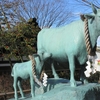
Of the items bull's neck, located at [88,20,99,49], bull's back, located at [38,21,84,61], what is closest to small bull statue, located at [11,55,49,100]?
bull's back, located at [38,21,84,61]

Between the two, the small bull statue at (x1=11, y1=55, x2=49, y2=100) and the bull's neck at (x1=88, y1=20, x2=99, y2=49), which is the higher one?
the bull's neck at (x1=88, y1=20, x2=99, y2=49)

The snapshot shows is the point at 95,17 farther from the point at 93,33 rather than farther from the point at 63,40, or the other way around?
the point at 63,40

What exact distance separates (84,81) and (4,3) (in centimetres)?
1064

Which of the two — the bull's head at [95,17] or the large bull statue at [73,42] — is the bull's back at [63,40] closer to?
the large bull statue at [73,42]

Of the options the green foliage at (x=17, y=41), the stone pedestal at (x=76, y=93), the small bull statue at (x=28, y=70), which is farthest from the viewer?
the green foliage at (x=17, y=41)

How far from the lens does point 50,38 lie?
403cm

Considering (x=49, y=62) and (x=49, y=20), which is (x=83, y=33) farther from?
(x=49, y=20)

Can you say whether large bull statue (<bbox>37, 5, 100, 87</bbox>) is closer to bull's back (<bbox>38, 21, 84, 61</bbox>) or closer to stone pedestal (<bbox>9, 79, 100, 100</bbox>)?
bull's back (<bbox>38, 21, 84, 61</bbox>)

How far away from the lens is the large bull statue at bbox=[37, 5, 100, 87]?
3427 mm

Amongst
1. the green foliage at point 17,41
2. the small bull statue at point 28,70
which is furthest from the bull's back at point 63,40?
the green foliage at point 17,41

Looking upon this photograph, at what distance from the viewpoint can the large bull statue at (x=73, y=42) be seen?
3.43 metres

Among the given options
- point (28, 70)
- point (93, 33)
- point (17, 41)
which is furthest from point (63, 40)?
point (17, 41)

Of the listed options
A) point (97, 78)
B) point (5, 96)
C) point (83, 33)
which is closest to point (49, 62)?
point (83, 33)

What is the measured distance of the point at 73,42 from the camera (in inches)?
138
